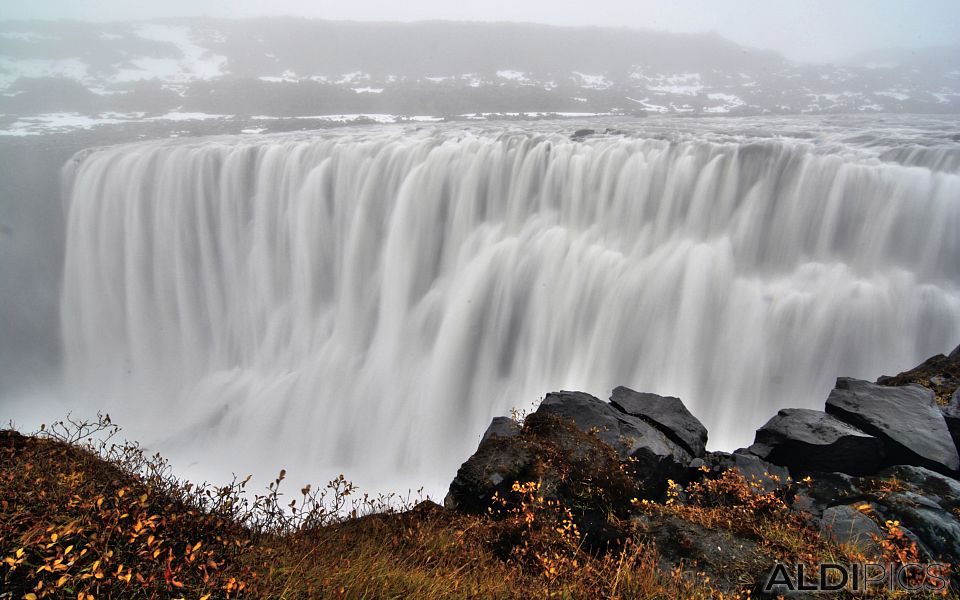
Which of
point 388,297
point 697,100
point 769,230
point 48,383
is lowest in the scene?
point 48,383

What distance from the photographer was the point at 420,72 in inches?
1828

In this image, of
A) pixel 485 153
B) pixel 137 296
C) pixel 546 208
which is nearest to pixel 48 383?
pixel 137 296

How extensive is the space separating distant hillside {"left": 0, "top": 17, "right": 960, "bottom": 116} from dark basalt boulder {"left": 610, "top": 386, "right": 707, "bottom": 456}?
88.5ft

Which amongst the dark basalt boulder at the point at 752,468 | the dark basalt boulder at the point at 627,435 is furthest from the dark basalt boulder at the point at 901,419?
the dark basalt boulder at the point at 627,435

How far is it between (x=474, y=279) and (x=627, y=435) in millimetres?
8213

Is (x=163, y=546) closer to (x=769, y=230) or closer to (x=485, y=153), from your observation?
(x=769, y=230)

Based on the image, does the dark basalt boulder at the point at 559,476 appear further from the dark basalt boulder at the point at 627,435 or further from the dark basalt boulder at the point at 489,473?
the dark basalt boulder at the point at 627,435

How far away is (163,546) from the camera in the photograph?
3109mm

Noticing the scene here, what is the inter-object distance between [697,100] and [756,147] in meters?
26.4

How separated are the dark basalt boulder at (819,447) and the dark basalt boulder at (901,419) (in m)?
0.16

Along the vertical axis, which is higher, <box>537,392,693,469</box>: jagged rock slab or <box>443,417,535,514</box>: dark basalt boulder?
<box>537,392,693,469</box>: jagged rock slab

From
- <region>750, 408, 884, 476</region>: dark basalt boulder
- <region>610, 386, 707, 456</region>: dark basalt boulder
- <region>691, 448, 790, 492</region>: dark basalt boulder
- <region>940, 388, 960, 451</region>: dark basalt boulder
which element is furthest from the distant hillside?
<region>691, 448, 790, 492</region>: dark basalt boulder

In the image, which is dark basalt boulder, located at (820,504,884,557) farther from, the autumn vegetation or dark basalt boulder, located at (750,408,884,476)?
dark basalt boulder, located at (750,408,884,476)

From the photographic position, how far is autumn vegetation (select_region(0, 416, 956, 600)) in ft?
8.96
